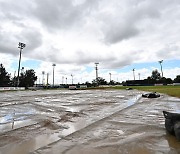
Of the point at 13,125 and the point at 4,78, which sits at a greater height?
the point at 4,78

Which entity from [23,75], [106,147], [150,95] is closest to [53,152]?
[106,147]

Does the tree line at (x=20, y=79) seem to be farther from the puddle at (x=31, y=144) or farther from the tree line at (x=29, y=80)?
the puddle at (x=31, y=144)

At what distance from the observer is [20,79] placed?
4651 inches

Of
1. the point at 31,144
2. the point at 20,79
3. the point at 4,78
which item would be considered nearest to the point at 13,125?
the point at 31,144

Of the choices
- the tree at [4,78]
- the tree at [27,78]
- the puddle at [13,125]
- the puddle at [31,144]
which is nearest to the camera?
the puddle at [31,144]

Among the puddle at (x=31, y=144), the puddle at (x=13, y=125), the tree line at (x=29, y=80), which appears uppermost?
the tree line at (x=29, y=80)

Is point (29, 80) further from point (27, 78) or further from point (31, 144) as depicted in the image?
point (31, 144)

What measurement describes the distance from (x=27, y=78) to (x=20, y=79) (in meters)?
5.57

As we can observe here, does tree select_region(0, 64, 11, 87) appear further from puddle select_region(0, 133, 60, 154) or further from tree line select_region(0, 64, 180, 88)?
puddle select_region(0, 133, 60, 154)

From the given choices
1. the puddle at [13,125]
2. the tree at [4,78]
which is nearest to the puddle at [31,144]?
the puddle at [13,125]

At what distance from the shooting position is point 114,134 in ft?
25.4

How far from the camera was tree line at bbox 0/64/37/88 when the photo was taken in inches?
4220

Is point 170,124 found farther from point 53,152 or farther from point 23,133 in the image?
point 23,133

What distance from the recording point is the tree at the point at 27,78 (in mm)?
115375
